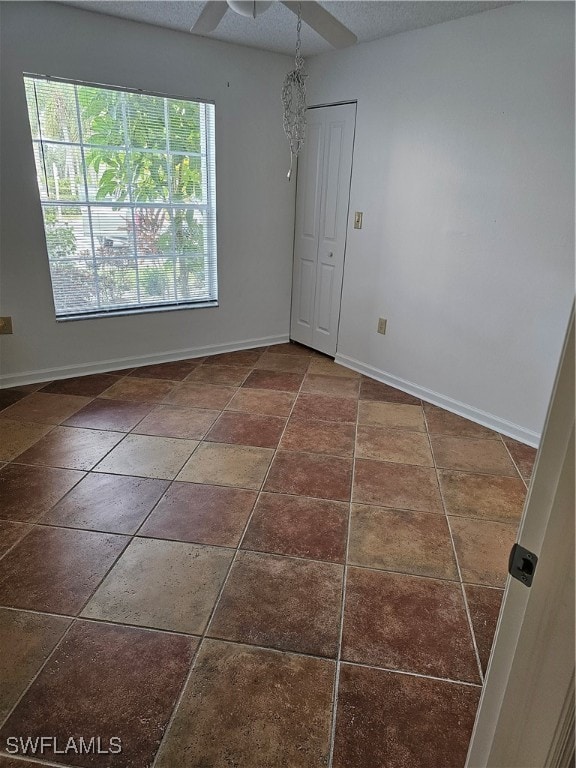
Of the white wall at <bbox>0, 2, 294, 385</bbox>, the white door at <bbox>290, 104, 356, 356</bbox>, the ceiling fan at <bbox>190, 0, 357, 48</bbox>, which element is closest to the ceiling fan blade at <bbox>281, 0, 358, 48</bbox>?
the ceiling fan at <bbox>190, 0, 357, 48</bbox>

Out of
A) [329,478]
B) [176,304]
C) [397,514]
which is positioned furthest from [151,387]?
[397,514]

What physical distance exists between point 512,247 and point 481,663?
2167 millimetres

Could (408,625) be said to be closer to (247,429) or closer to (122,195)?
(247,429)

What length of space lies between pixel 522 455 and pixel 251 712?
2.07 meters

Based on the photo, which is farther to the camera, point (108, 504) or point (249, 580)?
point (108, 504)

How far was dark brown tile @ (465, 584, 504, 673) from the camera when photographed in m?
1.52

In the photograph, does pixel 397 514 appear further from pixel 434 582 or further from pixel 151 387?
pixel 151 387

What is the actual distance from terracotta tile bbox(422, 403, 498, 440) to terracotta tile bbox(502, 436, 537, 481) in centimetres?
10

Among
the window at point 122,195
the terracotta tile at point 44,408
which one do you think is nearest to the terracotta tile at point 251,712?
the terracotta tile at point 44,408

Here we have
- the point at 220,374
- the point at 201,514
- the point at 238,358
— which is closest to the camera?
the point at 201,514

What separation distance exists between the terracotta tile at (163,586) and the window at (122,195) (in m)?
2.23

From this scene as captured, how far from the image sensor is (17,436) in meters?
2.67

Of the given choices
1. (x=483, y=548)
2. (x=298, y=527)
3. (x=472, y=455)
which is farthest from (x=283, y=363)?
(x=483, y=548)

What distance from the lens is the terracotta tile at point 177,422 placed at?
2.78 meters
